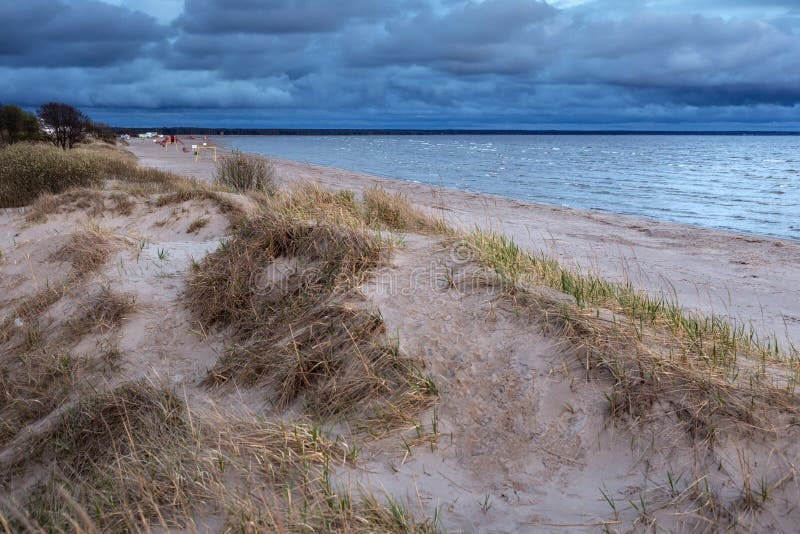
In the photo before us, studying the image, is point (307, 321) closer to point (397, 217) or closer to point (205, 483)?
point (205, 483)

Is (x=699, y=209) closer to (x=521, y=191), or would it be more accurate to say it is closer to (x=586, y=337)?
(x=521, y=191)

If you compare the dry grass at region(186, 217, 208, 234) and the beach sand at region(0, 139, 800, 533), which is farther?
the dry grass at region(186, 217, 208, 234)

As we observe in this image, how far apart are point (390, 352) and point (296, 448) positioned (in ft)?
3.93

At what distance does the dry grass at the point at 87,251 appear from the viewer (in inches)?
286

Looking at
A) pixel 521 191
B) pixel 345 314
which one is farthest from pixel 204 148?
pixel 345 314

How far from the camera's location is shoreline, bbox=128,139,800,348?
306 inches

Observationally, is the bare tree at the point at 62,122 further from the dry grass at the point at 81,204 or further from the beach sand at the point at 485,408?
the beach sand at the point at 485,408

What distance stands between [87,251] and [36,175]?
297 inches

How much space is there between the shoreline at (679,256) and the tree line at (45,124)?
86.5 feet

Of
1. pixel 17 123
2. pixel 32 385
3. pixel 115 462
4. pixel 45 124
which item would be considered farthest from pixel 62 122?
pixel 115 462

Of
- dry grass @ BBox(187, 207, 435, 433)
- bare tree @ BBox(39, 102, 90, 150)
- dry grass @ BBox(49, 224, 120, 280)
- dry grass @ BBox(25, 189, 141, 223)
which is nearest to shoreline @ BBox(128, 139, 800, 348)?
dry grass @ BBox(187, 207, 435, 433)

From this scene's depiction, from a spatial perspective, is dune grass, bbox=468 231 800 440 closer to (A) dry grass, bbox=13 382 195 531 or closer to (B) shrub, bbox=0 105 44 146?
(A) dry grass, bbox=13 382 195 531

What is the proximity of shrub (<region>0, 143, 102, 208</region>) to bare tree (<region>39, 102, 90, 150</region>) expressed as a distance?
70.9 ft

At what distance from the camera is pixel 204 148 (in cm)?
5781
